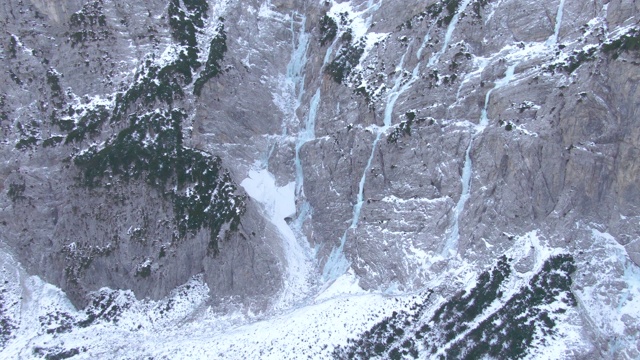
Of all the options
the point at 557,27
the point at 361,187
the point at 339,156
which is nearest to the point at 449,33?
the point at 557,27

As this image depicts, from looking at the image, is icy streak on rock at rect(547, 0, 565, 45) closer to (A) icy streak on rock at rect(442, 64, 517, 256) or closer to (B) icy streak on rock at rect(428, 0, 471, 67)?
(A) icy streak on rock at rect(442, 64, 517, 256)

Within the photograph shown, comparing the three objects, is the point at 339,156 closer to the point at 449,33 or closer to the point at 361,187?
the point at 361,187

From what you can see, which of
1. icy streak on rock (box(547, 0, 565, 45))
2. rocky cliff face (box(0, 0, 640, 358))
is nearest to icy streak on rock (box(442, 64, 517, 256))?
rocky cliff face (box(0, 0, 640, 358))

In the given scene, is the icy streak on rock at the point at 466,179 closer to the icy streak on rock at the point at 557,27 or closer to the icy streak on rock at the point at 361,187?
the icy streak on rock at the point at 557,27

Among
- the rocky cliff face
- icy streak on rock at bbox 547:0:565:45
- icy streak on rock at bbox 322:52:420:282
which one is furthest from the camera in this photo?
icy streak on rock at bbox 322:52:420:282

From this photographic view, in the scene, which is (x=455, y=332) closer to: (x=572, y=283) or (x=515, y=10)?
(x=572, y=283)
